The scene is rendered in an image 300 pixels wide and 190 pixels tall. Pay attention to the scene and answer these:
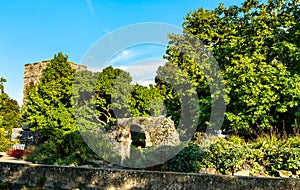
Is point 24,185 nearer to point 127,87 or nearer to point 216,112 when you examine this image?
point 216,112

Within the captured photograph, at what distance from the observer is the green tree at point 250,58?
1269 cm

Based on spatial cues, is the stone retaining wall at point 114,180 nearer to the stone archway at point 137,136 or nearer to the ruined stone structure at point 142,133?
the ruined stone structure at point 142,133

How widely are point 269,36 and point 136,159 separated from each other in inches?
347

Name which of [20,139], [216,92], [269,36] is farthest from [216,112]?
[20,139]

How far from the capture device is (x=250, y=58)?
14.0 metres

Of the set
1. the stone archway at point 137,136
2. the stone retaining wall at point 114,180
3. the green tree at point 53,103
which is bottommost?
the stone retaining wall at point 114,180

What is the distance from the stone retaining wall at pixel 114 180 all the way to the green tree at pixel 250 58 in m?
8.29

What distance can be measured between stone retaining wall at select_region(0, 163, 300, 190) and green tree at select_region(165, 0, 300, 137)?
8.29 metres

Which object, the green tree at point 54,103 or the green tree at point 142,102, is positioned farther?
the green tree at point 142,102

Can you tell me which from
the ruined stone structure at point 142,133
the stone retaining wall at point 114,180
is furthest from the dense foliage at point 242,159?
the stone retaining wall at point 114,180

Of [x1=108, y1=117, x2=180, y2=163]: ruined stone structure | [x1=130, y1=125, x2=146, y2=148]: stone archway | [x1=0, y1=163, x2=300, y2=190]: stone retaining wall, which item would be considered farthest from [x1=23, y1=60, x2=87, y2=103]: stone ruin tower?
[x1=0, y1=163, x2=300, y2=190]: stone retaining wall

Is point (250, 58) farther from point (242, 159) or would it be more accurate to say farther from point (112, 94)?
point (112, 94)

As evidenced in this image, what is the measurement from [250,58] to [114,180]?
415 inches

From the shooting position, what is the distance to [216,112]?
14.4 m
